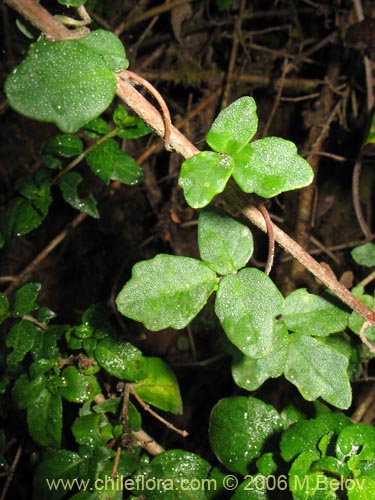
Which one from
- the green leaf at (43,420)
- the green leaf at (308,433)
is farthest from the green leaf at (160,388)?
the green leaf at (308,433)

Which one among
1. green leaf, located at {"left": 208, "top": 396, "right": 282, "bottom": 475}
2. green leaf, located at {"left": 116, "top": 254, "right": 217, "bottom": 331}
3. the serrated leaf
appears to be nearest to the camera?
green leaf, located at {"left": 116, "top": 254, "right": 217, "bottom": 331}

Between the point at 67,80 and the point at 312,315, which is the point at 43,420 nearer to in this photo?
the point at 312,315

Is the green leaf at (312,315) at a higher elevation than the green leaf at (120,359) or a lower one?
higher

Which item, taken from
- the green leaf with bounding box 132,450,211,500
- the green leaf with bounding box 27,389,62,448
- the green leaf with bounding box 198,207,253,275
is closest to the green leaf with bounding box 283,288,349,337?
the green leaf with bounding box 198,207,253,275

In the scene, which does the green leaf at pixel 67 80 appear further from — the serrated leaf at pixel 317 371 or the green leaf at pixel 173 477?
the green leaf at pixel 173 477

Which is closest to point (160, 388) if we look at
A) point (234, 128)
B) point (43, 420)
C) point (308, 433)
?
A: point (43, 420)

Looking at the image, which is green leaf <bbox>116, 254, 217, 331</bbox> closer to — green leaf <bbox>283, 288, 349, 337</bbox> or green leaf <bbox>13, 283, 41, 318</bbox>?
green leaf <bbox>283, 288, 349, 337</bbox>
